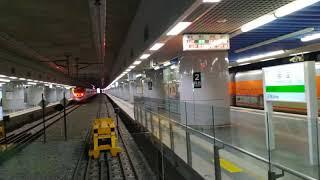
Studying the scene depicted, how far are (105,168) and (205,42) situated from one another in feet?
17.9

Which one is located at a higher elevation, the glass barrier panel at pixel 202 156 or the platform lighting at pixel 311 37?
the platform lighting at pixel 311 37

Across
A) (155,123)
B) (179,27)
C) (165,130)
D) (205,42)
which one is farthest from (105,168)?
(179,27)

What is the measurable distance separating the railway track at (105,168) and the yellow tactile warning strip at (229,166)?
5.23 m

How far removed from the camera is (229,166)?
203 inches

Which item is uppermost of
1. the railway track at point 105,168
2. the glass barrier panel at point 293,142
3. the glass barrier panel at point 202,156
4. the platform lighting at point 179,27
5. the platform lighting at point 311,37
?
the platform lighting at point 311,37

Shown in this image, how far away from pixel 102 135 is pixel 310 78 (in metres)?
8.83

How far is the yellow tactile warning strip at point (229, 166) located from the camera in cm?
493

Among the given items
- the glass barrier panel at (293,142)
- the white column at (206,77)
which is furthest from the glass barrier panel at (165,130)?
the glass barrier panel at (293,142)

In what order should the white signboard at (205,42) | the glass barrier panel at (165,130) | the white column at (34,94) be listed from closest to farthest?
the glass barrier panel at (165,130), the white signboard at (205,42), the white column at (34,94)

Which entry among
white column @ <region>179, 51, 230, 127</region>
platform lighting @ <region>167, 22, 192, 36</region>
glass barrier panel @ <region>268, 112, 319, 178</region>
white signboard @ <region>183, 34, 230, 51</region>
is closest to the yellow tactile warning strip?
glass barrier panel @ <region>268, 112, 319, 178</region>

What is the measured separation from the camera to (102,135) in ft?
44.3

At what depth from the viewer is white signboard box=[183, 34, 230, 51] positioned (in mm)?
11408

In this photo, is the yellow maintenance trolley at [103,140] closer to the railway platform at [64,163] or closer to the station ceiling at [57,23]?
the railway platform at [64,163]

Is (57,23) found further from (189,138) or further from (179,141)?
(189,138)
